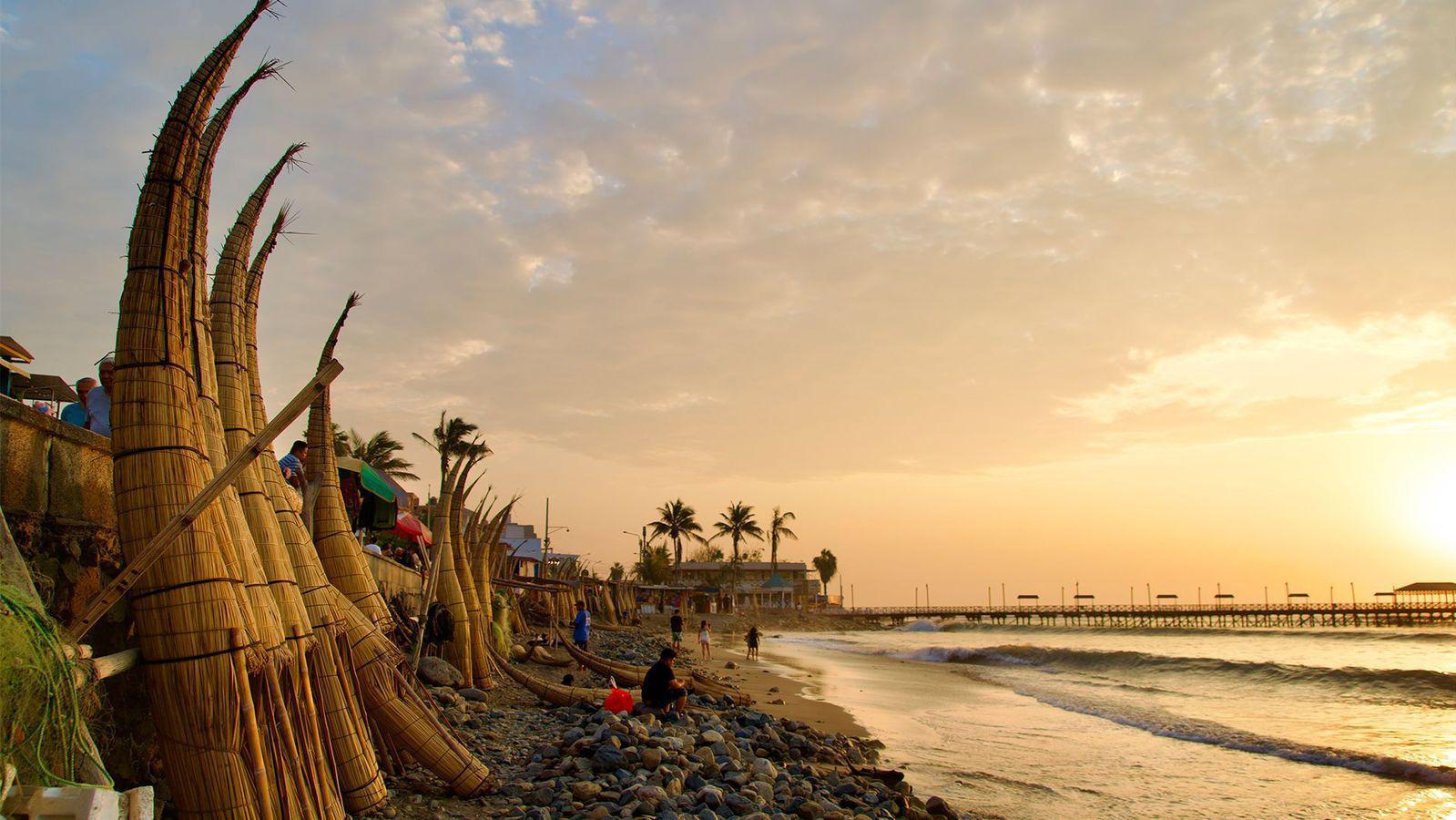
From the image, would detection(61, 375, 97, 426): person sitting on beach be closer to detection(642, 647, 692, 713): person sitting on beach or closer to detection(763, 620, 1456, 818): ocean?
detection(642, 647, 692, 713): person sitting on beach

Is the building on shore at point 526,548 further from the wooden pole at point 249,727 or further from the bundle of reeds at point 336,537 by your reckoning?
the wooden pole at point 249,727

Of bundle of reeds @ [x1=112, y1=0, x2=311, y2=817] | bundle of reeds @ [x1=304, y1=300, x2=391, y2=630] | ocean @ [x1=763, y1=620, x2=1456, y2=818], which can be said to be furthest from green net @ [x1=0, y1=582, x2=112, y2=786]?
ocean @ [x1=763, y1=620, x2=1456, y2=818]

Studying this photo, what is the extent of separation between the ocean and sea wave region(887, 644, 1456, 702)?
13cm

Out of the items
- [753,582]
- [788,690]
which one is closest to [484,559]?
[788,690]

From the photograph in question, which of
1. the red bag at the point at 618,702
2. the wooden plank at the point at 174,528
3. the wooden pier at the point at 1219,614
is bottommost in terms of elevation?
the wooden pier at the point at 1219,614

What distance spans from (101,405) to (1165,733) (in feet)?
59.3

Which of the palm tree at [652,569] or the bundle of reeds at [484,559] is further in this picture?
the palm tree at [652,569]

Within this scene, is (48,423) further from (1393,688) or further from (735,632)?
(735,632)

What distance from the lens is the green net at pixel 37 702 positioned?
3092 mm

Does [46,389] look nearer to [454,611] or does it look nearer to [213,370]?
[454,611]

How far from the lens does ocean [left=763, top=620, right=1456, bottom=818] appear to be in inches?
448

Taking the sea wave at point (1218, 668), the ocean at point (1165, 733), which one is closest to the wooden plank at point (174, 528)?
the ocean at point (1165, 733)

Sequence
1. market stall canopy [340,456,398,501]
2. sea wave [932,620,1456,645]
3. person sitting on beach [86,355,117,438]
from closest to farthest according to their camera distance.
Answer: person sitting on beach [86,355,117,438]
market stall canopy [340,456,398,501]
sea wave [932,620,1456,645]

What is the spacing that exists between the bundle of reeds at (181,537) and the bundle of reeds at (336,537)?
289 centimetres
